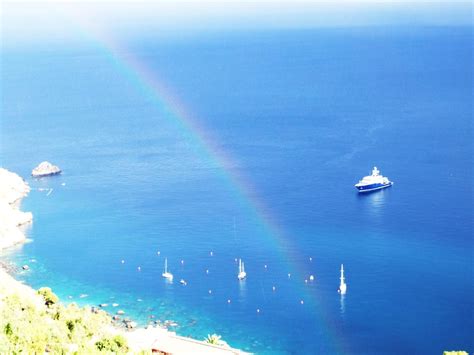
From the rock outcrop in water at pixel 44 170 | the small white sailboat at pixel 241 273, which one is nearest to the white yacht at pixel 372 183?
the small white sailboat at pixel 241 273

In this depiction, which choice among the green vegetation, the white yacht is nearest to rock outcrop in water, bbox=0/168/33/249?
the green vegetation

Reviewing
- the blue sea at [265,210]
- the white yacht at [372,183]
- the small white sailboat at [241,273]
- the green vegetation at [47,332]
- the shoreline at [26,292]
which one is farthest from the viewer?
the white yacht at [372,183]

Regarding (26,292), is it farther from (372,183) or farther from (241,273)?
(372,183)

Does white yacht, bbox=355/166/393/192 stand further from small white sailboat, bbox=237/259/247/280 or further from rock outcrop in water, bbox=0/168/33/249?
rock outcrop in water, bbox=0/168/33/249

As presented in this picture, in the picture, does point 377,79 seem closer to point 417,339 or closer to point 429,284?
point 429,284

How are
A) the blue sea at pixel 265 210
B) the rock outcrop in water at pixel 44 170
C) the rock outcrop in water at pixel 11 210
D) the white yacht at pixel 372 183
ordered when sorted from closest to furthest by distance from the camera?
the blue sea at pixel 265 210, the rock outcrop in water at pixel 11 210, the white yacht at pixel 372 183, the rock outcrop in water at pixel 44 170

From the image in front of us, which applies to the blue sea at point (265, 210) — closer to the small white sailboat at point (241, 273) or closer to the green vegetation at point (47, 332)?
the small white sailboat at point (241, 273)

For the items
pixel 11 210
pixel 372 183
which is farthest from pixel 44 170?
pixel 372 183
